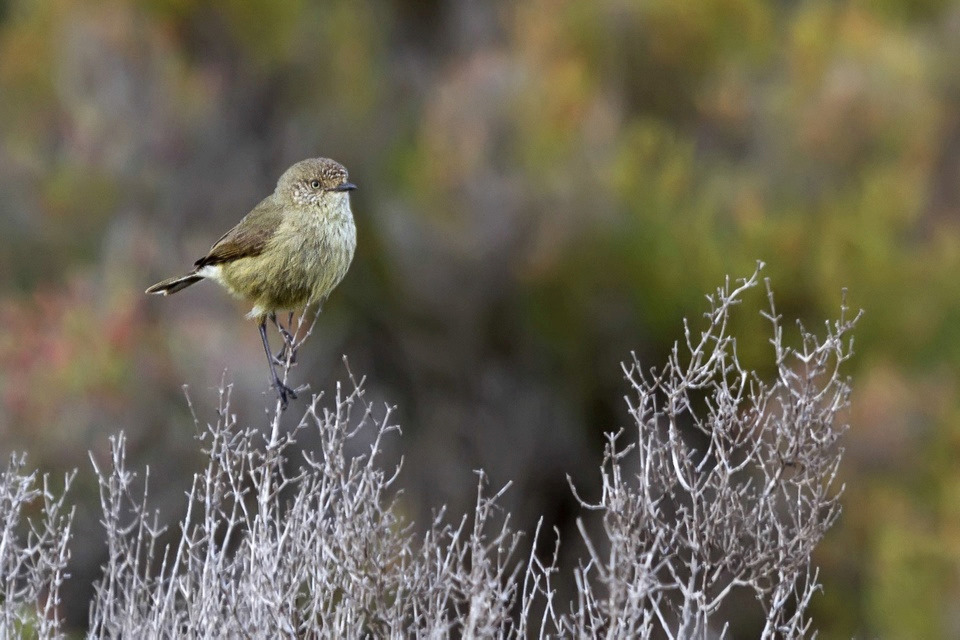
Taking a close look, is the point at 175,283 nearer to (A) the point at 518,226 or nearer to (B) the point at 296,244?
(B) the point at 296,244

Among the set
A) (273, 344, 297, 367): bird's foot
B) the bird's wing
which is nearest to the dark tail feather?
the bird's wing

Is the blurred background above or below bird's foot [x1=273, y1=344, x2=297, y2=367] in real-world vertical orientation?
above

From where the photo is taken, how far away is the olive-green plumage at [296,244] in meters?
6.09

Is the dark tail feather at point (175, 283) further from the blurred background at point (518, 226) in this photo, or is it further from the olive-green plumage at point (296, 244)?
the blurred background at point (518, 226)

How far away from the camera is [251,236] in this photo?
21.2 ft

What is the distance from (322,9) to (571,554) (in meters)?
7.33

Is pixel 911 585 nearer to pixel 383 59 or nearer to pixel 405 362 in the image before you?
pixel 405 362

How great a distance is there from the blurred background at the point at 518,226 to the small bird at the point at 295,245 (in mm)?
5246

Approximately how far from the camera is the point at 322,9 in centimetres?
1647

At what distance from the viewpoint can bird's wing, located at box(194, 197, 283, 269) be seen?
20.9 feet

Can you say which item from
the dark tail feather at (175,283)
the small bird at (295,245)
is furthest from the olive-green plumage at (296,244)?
the dark tail feather at (175,283)

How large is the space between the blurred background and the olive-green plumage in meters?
5.29

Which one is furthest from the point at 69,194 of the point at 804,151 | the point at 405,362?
the point at 804,151

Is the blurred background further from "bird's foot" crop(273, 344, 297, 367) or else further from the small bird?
"bird's foot" crop(273, 344, 297, 367)
